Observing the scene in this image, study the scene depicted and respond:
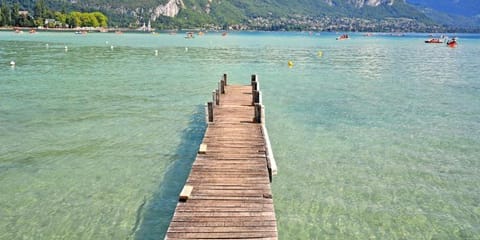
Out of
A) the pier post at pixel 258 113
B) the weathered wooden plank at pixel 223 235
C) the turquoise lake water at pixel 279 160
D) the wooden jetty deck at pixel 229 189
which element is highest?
the pier post at pixel 258 113

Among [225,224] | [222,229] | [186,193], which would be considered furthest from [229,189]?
[222,229]

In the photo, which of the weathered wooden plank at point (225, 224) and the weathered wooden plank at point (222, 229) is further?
the weathered wooden plank at point (225, 224)

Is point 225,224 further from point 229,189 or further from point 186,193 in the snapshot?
point 229,189

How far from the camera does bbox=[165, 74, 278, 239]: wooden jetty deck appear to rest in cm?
1041

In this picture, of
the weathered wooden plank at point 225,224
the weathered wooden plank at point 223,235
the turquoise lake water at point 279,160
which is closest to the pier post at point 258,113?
the turquoise lake water at point 279,160

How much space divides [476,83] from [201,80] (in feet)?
104

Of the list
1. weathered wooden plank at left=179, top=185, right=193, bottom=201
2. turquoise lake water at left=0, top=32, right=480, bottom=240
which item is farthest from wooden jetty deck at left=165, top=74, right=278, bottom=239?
turquoise lake water at left=0, top=32, right=480, bottom=240

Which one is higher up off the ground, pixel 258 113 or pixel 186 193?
pixel 258 113

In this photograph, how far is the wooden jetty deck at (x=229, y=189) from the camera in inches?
410

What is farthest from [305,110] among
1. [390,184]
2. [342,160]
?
[390,184]

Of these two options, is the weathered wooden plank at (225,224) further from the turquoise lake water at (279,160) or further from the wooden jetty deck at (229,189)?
the turquoise lake water at (279,160)

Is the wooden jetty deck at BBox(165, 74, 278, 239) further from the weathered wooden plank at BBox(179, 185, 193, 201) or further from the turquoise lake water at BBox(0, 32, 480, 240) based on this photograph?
the turquoise lake water at BBox(0, 32, 480, 240)

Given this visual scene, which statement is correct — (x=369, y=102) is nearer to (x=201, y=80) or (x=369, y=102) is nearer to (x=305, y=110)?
(x=305, y=110)

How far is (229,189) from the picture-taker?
12.7m
